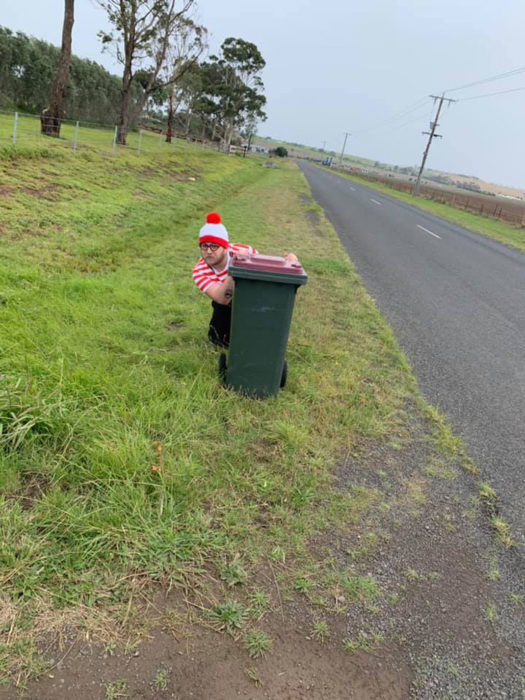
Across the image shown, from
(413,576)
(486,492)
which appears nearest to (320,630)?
(413,576)

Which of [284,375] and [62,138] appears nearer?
[284,375]

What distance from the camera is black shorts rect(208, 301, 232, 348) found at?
3801 millimetres

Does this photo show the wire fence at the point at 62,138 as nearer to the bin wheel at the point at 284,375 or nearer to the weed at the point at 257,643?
the bin wheel at the point at 284,375

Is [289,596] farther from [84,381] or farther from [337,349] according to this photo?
[337,349]

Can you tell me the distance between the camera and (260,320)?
3.09 m

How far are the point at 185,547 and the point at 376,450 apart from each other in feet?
4.91

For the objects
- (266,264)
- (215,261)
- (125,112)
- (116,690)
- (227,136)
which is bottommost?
(116,690)

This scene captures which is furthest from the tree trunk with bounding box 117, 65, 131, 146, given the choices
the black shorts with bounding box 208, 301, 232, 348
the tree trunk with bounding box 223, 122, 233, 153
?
the tree trunk with bounding box 223, 122, 233, 153

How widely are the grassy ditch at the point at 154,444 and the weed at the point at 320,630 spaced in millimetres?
113

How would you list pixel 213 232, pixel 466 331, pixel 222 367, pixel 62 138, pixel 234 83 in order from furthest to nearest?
pixel 234 83, pixel 62 138, pixel 466 331, pixel 222 367, pixel 213 232

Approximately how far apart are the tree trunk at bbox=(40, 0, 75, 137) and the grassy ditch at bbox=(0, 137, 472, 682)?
13377 mm

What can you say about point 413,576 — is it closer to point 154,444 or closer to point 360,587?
point 360,587

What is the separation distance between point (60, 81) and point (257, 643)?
19473 mm

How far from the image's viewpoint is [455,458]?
3.09 meters
